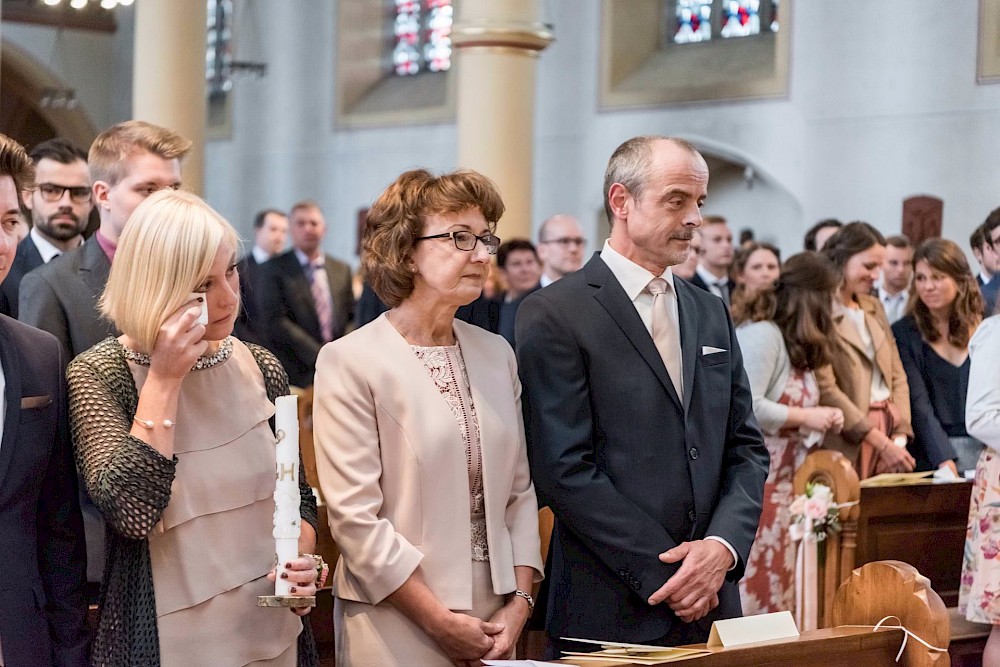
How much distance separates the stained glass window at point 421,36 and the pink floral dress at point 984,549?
12.6 m

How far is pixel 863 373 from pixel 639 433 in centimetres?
303

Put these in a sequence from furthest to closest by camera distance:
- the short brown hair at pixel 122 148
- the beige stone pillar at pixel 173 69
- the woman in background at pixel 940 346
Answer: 1. the beige stone pillar at pixel 173 69
2. the woman in background at pixel 940 346
3. the short brown hair at pixel 122 148

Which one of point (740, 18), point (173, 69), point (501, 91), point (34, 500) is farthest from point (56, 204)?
point (740, 18)

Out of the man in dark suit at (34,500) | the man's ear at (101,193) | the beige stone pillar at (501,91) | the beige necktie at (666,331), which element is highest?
the beige stone pillar at (501,91)

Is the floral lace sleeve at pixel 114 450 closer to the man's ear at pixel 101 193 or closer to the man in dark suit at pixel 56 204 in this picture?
the man's ear at pixel 101 193

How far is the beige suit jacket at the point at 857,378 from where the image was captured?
221 inches

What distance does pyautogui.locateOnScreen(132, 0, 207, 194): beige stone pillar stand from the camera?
1111cm

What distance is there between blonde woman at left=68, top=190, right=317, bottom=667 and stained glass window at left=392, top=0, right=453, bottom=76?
14.3 metres

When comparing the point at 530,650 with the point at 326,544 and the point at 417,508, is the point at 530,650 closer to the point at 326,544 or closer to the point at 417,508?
the point at 326,544

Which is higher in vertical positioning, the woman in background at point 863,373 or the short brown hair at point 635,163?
the short brown hair at point 635,163

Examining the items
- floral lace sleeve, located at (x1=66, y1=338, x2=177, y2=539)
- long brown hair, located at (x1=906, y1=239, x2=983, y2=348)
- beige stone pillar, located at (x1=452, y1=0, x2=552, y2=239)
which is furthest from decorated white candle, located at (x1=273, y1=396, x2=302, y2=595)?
beige stone pillar, located at (x1=452, y1=0, x2=552, y2=239)

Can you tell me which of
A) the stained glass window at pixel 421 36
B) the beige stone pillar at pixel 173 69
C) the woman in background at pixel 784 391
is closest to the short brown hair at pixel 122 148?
the woman in background at pixel 784 391

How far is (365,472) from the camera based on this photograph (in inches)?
109

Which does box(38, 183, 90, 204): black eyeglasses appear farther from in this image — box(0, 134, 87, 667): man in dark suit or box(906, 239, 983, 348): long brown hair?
box(906, 239, 983, 348): long brown hair
